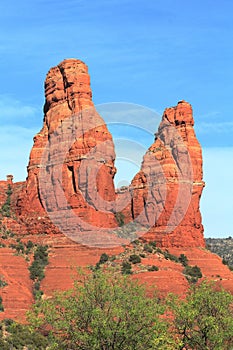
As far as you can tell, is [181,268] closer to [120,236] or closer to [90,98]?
[120,236]

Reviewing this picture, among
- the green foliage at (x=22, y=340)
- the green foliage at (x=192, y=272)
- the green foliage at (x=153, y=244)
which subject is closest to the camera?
the green foliage at (x=22, y=340)

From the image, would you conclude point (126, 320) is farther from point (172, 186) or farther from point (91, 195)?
point (172, 186)

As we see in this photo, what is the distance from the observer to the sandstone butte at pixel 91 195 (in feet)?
388

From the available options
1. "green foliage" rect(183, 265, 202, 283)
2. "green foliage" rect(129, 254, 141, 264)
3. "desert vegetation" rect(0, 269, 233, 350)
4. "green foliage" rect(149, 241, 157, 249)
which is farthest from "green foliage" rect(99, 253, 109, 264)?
"desert vegetation" rect(0, 269, 233, 350)

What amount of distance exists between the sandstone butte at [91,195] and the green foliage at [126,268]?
2399mm

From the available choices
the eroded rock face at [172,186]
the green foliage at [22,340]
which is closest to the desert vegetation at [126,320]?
the green foliage at [22,340]

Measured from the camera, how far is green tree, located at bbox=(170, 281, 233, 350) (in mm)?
55156

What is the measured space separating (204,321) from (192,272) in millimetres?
62087

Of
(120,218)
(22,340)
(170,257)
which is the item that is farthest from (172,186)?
(22,340)

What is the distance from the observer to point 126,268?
11144cm

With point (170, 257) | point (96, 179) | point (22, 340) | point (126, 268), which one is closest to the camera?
point (22, 340)

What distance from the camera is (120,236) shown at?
12575 cm

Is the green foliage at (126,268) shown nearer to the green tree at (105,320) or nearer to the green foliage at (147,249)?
the green foliage at (147,249)

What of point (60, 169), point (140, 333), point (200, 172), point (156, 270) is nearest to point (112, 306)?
point (140, 333)
